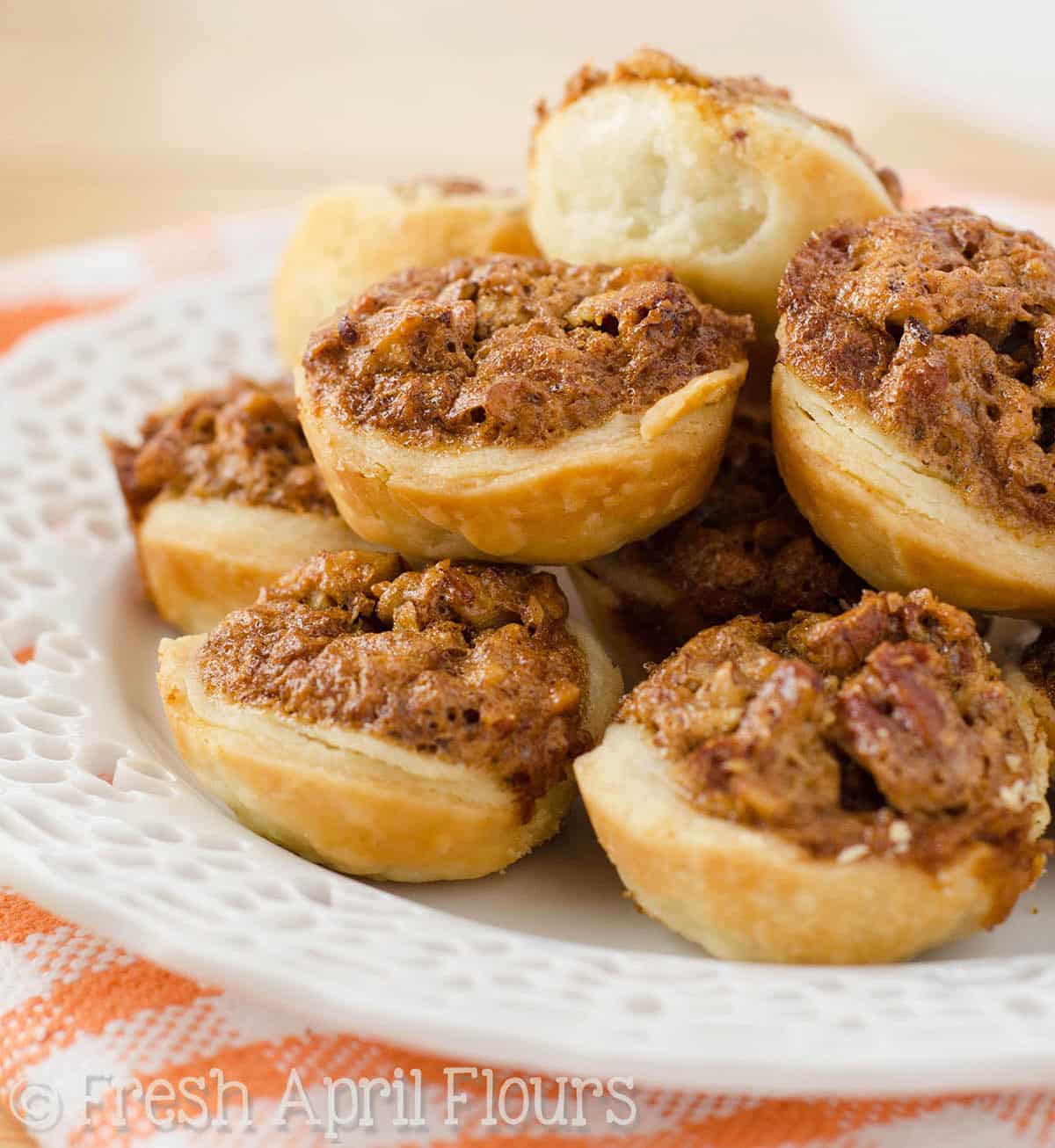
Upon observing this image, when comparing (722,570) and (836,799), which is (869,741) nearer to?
(836,799)

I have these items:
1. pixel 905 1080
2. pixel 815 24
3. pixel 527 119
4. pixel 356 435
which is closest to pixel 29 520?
pixel 356 435

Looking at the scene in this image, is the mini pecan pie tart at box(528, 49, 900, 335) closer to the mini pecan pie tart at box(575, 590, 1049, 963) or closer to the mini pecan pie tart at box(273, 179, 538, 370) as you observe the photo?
the mini pecan pie tart at box(273, 179, 538, 370)

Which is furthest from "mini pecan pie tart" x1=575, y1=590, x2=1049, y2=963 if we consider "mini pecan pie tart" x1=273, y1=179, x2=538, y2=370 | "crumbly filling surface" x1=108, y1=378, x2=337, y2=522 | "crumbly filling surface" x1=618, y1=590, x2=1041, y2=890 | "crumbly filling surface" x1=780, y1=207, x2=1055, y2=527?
"mini pecan pie tart" x1=273, y1=179, x2=538, y2=370

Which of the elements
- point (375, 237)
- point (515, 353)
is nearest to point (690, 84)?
point (515, 353)

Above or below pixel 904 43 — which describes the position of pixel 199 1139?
below

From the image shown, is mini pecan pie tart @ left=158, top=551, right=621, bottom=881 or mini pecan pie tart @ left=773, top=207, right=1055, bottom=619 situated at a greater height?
mini pecan pie tart @ left=773, top=207, right=1055, bottom=619

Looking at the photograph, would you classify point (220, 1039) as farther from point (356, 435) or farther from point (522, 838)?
point (356, 435)
